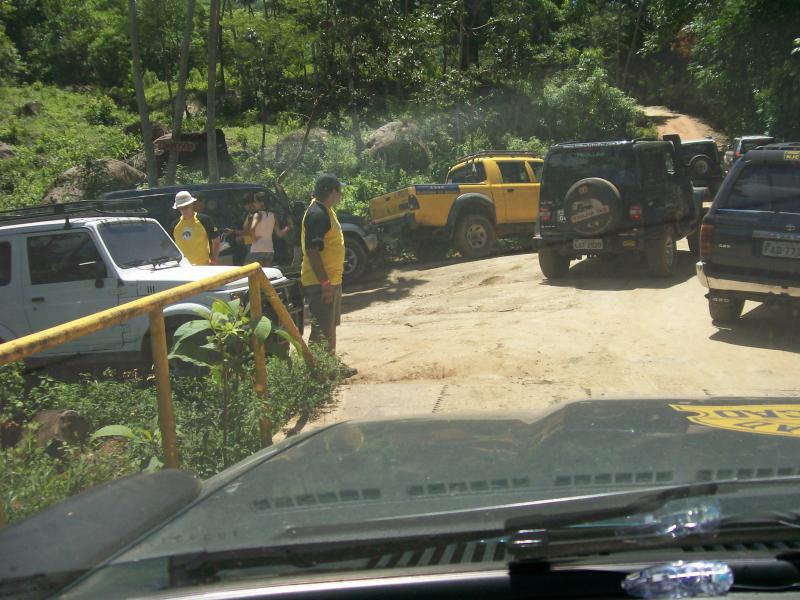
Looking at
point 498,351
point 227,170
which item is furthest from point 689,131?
point 498,351

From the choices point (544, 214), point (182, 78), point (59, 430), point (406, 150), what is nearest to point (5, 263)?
point (59, 430)

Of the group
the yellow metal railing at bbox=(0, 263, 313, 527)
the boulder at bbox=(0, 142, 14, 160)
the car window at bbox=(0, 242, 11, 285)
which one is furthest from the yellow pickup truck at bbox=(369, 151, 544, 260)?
the boulder at bbox=(0, 142, 14, 160)

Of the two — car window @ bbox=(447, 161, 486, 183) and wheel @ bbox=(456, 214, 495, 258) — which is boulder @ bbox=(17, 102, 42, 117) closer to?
car window @ bbox=(447, 161, 486, 183)

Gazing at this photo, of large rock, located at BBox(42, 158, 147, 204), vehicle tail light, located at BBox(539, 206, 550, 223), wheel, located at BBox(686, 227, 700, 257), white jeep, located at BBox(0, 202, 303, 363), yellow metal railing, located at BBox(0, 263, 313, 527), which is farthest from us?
large rock, located at BBox(42, 158, 147, 204)

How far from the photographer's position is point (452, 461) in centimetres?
246

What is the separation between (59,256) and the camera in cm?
779

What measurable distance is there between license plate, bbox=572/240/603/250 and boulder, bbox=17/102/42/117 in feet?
89.1

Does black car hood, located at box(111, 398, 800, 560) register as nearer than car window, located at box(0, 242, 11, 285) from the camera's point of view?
Yes

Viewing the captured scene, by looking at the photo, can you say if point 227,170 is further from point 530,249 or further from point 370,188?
point 530,249

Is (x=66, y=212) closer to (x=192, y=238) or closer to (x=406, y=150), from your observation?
(x=192, y=238)

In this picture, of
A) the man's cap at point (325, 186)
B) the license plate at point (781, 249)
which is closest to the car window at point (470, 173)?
the license plate at point (781, 249)

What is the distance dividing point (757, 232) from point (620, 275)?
4183mm

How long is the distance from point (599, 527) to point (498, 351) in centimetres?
649

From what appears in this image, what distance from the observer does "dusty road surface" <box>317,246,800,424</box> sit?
22.5 feet
